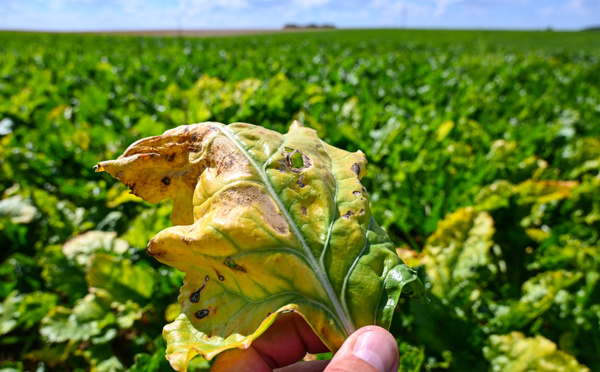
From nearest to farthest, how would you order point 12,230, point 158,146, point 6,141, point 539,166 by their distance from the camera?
point 158,146, point 12,230, point 539,166, point 6,141

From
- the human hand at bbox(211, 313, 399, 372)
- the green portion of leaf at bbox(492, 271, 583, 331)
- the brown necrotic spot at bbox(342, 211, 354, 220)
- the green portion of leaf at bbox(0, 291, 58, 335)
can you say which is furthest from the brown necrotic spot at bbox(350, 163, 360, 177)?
the green portion of leaf at bbox(0, 291, 58, 335)

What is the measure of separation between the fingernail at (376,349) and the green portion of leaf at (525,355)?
1160 millimetres

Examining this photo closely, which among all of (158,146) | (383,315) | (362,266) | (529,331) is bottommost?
(529,331)

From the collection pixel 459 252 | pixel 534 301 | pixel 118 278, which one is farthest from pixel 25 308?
pixel 534 301

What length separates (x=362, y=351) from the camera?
3.71ft

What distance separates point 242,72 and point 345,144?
16.4 feet

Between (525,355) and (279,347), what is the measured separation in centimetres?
129

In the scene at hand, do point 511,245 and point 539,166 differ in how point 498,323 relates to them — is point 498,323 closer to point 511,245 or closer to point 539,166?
point 511,245

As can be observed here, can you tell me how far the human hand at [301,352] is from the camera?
3.72 feet

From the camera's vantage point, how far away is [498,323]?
2287 mm

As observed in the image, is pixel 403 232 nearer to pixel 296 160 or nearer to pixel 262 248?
pixel 296 160

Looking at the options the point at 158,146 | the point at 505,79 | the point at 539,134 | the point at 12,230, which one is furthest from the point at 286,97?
the point at 505,79

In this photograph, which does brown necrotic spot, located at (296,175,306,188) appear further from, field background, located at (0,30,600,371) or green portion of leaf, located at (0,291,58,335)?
green portion of leaf, located at (0,291,58,335)

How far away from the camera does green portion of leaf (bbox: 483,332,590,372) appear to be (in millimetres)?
1948
